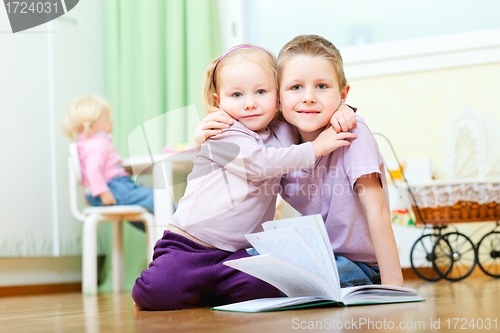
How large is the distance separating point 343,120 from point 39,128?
155 centimetres

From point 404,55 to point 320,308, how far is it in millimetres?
1705

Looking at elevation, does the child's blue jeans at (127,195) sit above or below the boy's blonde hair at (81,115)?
below

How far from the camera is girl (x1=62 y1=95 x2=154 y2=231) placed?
188 cm

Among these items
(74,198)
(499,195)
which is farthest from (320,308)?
(74,198)

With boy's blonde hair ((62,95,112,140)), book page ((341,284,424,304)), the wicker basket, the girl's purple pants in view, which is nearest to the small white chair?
boy's blonde hair ((62,95,112,140))

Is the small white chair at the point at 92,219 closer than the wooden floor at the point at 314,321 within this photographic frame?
No

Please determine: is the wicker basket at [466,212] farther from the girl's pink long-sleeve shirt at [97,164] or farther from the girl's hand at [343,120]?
the girl's pink long-sleeve shirt at [97,164]

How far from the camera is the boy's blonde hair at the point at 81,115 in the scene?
6.52 ft

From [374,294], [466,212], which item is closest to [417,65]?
[466,212]

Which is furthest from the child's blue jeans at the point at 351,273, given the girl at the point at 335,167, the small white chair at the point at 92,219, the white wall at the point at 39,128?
the white wall at the point at 39,128

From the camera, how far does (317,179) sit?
95 centimetres

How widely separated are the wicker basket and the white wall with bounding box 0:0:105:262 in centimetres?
150

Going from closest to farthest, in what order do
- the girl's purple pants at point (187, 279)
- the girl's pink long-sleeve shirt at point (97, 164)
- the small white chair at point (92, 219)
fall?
the girl's purple pants at point (187, 279), the small white chair at point (92, 219), the girl's pink long-sleeve shirt at point (97, 164)

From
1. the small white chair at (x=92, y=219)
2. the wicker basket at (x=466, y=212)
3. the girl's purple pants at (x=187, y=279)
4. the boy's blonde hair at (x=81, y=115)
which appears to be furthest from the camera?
the boy's blonde hair at (x=81, y=115)
